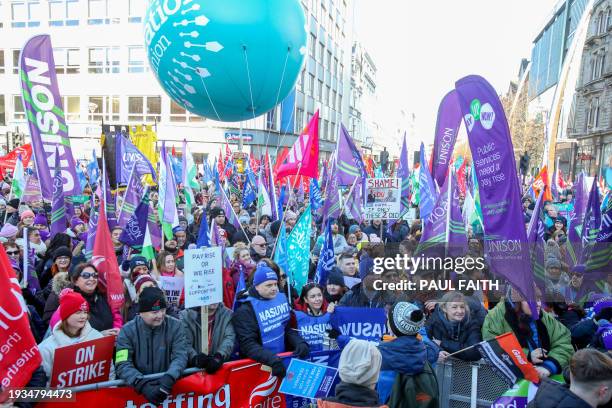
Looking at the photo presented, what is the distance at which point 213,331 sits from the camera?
13.8 ft

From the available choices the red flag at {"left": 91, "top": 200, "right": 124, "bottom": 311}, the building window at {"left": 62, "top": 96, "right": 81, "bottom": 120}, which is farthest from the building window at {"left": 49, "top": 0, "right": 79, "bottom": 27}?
the red flag at {"left": 91, "top": 200, "right": 124, "bottom": 311}

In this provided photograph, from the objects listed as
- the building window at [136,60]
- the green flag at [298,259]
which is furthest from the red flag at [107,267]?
the building window at [136,60]

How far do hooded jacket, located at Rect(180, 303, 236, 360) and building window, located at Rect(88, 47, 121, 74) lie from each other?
36.4 m

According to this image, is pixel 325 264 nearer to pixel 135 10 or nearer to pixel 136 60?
pixel 136 60

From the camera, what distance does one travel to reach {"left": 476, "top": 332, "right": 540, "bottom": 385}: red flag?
145 inches

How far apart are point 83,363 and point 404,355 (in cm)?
238

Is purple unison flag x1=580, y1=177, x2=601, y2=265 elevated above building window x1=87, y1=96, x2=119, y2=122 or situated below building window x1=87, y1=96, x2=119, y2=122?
below

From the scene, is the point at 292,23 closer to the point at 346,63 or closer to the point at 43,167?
the point at 43,167

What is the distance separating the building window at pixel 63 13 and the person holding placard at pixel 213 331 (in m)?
38.6

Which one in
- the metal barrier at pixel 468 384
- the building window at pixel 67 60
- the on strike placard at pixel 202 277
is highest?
the building window at pixel 67 60

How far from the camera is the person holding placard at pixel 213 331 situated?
158 inches

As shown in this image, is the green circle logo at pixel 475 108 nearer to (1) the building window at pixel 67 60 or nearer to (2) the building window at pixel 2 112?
(1) the building window at pixel 67 60

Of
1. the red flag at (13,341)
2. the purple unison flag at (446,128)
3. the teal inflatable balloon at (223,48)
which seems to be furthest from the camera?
the purple unison flag at (446,128)

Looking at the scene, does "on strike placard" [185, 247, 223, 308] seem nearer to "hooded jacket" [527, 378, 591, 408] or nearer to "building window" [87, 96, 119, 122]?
"hooded jacket" [527, 378, 591, 408]
